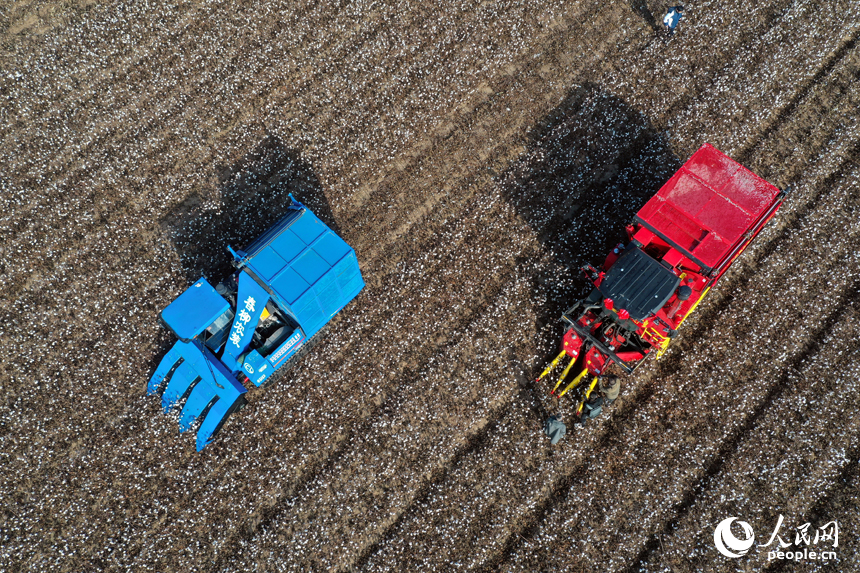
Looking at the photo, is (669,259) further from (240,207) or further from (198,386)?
(198,386)

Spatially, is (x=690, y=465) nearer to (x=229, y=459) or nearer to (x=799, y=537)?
(x=799, y=537)

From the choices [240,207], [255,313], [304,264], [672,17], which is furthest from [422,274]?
[672,17]

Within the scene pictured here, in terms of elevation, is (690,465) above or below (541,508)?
above

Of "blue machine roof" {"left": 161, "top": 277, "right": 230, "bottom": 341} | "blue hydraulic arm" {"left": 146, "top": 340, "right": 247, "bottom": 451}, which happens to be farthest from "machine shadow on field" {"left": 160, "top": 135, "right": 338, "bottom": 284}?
"blue hydraulic arm" {"left": 146, "top": 340, "right": 247, "bottom": 451}

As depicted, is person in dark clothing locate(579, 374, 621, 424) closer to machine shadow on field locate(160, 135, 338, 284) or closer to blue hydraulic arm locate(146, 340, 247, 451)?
machine shadow on field locate(160, 135, 338, 284)

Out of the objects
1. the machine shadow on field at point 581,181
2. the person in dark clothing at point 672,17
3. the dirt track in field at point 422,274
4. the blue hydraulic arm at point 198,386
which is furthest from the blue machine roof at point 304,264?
the person in dark clothing at point 672,17

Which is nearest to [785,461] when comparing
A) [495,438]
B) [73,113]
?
[495,438]
